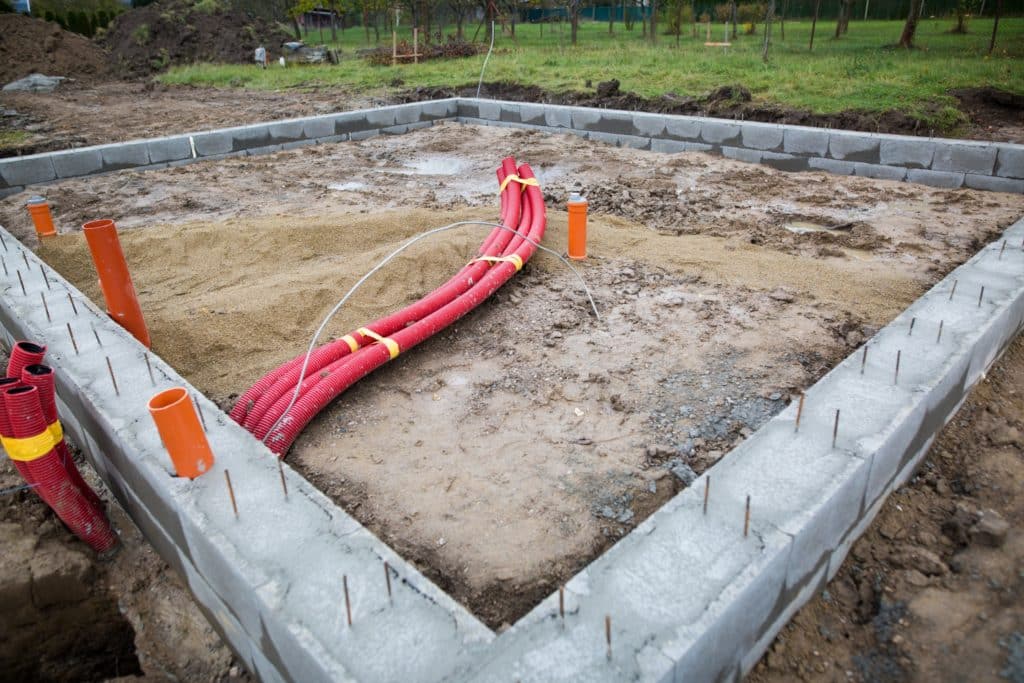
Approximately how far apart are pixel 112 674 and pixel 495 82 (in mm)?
12982

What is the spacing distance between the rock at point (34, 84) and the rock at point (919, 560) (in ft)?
74.4

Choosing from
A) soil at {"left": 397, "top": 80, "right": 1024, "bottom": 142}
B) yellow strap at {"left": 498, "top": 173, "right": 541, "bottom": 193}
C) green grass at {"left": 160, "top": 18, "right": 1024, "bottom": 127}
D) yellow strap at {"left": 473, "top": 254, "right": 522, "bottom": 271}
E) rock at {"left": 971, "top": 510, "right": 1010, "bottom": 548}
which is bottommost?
rock at {"left": 971, "top": 510, "right": 1010, "bottom": 548}

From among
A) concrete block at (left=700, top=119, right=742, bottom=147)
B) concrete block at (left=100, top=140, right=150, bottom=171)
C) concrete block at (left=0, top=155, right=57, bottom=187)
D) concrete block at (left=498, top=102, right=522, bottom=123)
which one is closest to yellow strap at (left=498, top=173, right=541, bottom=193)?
concrete block at (left=700, top=119, right=742, bottom=147)

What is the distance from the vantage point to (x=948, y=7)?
24.1 m

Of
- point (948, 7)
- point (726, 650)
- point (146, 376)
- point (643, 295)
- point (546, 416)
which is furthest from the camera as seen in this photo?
point (948, 7)

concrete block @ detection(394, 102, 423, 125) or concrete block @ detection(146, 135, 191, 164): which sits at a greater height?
concrete block @ detection(394, 102, 423, 125)

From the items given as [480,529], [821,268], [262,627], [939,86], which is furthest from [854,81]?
[262,627]

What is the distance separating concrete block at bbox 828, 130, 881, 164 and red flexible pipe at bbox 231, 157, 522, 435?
4313mm

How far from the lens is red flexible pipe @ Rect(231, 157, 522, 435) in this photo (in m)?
3.55

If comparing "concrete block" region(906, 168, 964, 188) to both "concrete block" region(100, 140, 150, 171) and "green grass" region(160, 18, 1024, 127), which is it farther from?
"concrete block" region(100, 140, 150, 171)

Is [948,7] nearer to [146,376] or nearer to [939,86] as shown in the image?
[939,86]

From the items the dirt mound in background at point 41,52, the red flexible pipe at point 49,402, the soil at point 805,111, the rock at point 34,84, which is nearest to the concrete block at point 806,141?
the soil at point 805,111

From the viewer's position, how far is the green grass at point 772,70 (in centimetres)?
985

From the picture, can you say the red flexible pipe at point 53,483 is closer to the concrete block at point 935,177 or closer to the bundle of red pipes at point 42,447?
the bundle of red pipes at point 42,447
